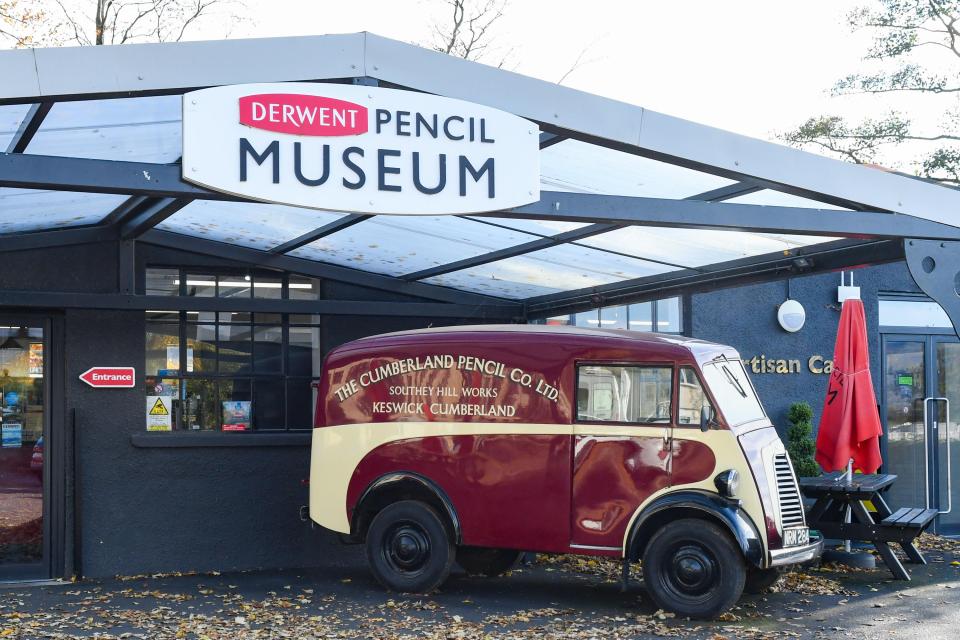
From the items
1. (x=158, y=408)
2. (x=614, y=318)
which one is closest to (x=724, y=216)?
(x=614, y=318)

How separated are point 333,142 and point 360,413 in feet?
12.2

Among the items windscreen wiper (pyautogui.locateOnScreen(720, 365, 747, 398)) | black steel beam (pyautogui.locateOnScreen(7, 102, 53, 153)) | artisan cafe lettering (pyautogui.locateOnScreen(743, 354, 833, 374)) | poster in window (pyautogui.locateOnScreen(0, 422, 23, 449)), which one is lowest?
poster in window (pyautogui.locateOnScreen(0, 422, 23, 449))

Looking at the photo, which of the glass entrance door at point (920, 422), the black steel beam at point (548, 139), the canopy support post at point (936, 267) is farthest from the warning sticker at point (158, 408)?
the glass entrance door at point (920, 422)

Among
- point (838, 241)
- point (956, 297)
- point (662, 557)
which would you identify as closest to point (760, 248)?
point (838, 241)

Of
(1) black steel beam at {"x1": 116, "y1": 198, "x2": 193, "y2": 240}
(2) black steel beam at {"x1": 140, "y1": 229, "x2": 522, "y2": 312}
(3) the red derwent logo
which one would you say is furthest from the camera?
(2) black steel beam at {"x1": 140, "y1": 229, "x2": 522, "y2": 312}

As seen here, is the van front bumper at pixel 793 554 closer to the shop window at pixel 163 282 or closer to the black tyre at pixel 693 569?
the black tyre at pixel 693 569

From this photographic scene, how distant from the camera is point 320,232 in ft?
28.9

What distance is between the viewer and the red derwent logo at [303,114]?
6.11m

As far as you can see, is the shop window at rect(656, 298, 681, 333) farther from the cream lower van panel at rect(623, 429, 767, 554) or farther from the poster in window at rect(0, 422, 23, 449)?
the poster in window at rect(0, 422, 23, 449)

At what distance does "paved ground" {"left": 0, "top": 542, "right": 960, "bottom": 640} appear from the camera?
7711mm

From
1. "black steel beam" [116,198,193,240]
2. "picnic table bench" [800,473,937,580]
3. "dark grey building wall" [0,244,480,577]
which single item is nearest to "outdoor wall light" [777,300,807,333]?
"picnic table bench" [800,473,937,580]

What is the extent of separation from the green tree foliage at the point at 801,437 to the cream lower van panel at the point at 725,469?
4.20 meters

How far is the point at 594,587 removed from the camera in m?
9.54

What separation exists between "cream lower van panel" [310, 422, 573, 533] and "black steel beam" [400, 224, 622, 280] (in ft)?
4.54
